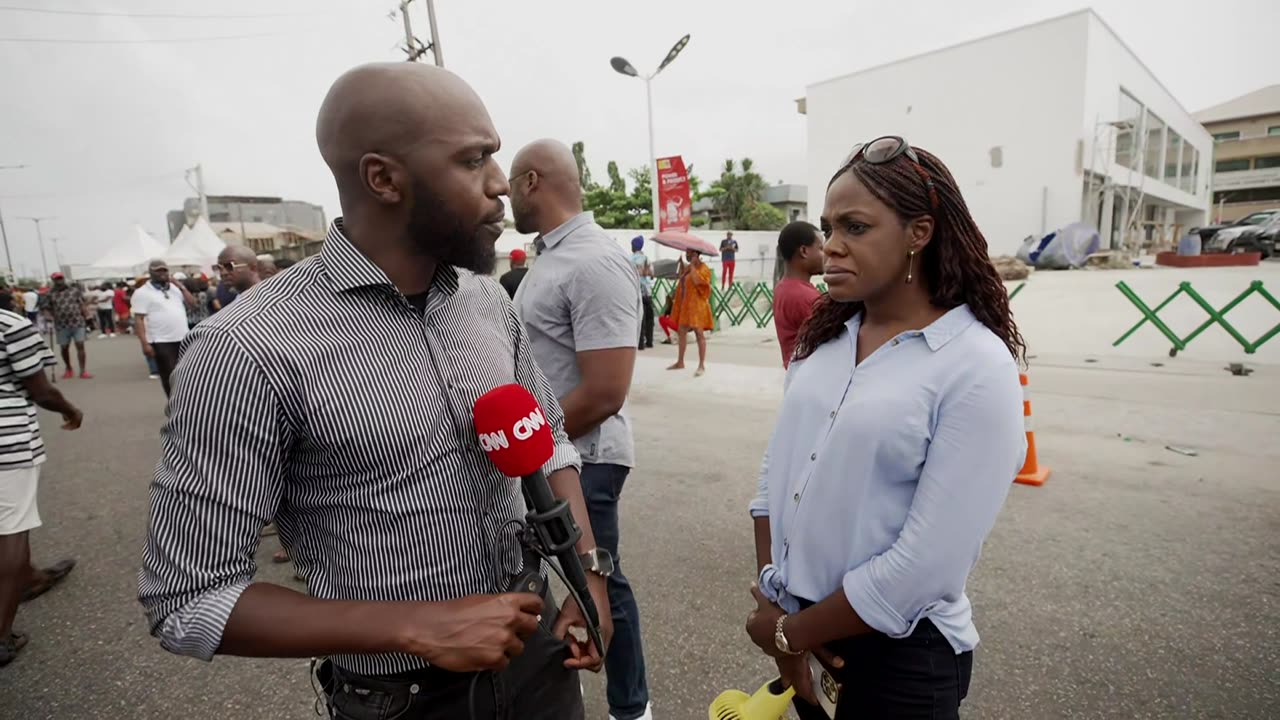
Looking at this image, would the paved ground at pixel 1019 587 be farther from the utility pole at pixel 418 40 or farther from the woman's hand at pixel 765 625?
the utility pole at pixel 418 40

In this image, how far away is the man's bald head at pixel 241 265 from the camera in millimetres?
6074

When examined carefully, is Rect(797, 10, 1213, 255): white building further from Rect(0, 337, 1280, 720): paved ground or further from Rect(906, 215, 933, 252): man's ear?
Rect(906, 215, 933, 252): man's ear

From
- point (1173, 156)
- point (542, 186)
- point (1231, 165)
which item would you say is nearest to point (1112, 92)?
point (1173, 156)

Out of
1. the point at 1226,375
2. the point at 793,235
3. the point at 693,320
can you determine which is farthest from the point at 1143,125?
the point at 793,235

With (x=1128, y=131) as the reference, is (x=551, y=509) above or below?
below

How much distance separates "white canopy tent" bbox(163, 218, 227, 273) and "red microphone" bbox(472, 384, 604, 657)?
996 inches

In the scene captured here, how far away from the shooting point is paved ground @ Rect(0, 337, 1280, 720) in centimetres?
266

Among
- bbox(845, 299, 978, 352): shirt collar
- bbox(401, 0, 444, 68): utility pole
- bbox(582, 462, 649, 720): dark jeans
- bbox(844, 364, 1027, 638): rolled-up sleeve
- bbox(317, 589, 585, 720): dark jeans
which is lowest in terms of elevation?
bbox(582, 462, 649, 720): dark jeans

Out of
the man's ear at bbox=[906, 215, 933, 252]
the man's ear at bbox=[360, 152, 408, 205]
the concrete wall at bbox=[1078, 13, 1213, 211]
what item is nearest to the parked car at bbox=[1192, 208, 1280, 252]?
the concrete wall at bbox=[1078, 13, 1213, 211]

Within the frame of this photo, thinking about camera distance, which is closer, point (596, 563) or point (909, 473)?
point (909, 473)

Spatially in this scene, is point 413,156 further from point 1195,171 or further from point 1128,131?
point 1195,171

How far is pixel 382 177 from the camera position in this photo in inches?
46.7

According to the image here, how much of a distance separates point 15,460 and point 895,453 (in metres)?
3.89

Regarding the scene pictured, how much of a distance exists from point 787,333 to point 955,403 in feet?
8.83
